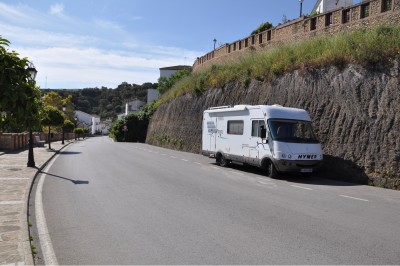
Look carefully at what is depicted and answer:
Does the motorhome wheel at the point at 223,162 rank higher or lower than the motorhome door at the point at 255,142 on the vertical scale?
lower

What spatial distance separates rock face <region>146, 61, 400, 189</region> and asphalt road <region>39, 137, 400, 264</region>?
152cm

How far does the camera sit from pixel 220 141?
1905 cm

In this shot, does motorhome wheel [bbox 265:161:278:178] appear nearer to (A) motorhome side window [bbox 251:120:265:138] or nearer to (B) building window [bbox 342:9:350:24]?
(A) motorhome side window [bbox 251:120:265:138]

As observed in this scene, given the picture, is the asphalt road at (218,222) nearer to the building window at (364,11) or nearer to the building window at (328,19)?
the building window at (364,11)

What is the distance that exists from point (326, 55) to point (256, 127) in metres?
5.00

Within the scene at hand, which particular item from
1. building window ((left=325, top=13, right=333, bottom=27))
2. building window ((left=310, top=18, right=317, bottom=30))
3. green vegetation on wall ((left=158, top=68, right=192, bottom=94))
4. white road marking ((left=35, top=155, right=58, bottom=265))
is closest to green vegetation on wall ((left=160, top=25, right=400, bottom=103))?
building window ((left=325, top=13, right=333, bottom=27))

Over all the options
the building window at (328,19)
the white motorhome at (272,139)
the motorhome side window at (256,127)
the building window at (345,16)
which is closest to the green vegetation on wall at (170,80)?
the building window at (328,19)

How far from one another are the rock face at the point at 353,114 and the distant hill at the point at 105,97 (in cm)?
14909

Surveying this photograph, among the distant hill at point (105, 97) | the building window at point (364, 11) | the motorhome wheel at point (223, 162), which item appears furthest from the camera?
the distant hill at point (105, 97)

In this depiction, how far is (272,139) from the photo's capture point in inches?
579

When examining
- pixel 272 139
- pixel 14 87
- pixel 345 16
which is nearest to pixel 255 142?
pixel 272 139

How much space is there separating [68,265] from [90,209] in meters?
3.42

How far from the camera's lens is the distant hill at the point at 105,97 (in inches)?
6703

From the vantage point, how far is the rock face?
1377 cm
